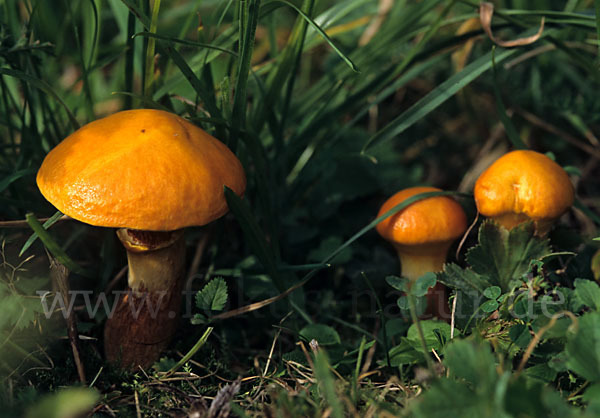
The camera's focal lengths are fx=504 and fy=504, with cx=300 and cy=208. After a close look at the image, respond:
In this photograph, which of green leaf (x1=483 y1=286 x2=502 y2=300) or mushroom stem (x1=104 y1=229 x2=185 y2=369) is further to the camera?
mushroom stem (x1=104 y1=229 x2=185 y2=369)

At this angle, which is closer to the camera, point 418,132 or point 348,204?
point 348,204

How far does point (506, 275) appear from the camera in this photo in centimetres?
184

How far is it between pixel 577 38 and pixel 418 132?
1.02m

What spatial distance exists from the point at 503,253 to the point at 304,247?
945 mm

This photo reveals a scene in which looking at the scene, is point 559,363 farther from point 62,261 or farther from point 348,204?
point 62,261

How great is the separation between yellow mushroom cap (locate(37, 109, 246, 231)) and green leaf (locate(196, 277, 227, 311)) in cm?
29

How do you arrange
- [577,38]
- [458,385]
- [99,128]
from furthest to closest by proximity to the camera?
[577,38] → [99,128] → [458,385]

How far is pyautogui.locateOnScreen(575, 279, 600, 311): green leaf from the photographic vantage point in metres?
1.49

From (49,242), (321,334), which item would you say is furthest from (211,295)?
(49,242)

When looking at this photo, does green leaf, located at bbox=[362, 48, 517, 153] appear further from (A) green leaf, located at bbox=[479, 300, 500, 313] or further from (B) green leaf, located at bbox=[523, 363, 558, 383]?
(B) green leaf, located at bbox=[523, 363, 558, 383]

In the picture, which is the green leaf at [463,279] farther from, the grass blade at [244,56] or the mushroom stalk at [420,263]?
the grass blade at [244,56]

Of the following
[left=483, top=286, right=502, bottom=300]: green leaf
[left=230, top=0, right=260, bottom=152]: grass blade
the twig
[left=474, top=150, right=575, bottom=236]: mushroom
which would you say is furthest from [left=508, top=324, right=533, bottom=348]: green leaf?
the twig

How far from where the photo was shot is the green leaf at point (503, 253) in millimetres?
1821

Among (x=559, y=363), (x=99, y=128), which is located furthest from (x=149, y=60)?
(x=559, y=363)
